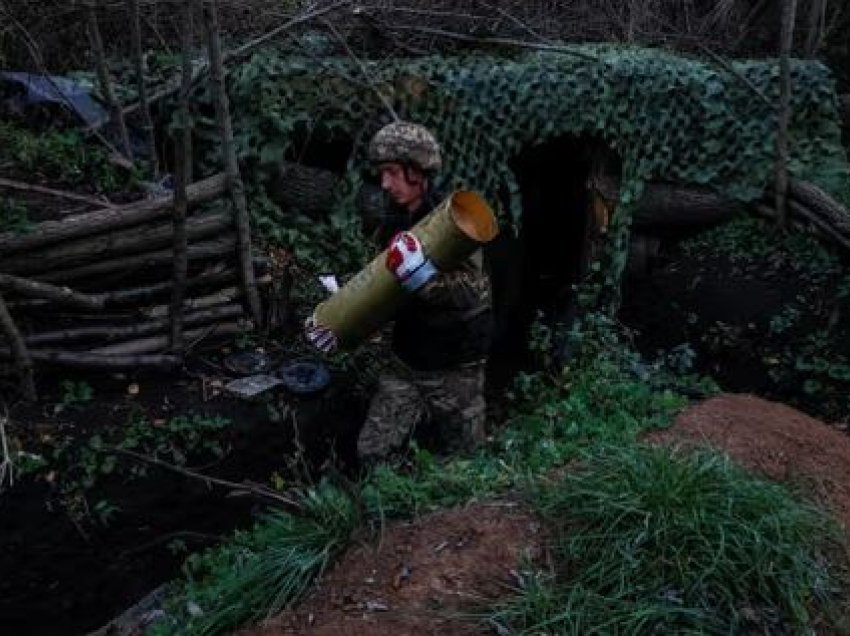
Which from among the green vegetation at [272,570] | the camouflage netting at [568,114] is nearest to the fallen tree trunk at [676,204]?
the camouflage netting at [568,114]

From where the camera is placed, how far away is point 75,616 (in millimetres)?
4324

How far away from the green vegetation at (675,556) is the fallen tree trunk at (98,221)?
9.67 feet

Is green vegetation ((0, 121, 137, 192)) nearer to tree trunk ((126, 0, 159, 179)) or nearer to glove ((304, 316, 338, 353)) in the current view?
tree trunk ((126, 0, 159, 179))

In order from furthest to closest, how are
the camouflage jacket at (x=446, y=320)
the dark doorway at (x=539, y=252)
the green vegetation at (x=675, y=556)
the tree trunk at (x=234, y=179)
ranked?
the dark doorway at (x=539, y=252), the tree trunk at (x=234, y=179), the camouflage jacket at (x=446, y=320), the green vegetation at (x=675, y=556)

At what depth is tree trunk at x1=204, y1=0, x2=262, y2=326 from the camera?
525cm

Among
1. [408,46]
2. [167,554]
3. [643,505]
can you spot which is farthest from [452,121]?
[643,505]

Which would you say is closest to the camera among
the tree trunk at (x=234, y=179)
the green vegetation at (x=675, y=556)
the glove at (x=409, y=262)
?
the green vegetation at (x=675, y=556)

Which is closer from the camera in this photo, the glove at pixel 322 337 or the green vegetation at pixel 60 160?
the glove at pixel 322 337

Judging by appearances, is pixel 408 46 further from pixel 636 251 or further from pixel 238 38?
pixel 636 251

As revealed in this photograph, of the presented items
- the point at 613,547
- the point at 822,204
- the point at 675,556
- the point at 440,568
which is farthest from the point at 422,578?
the point at 822,204

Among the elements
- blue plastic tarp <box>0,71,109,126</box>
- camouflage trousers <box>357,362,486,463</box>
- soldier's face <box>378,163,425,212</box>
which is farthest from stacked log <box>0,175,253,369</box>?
soldier's face <box>378,163,425,212</box>

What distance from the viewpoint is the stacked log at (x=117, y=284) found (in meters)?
4.97

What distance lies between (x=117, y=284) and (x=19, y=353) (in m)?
0.83

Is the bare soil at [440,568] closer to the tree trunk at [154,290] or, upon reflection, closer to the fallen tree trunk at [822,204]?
the tree trunk at [154,290]
